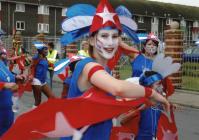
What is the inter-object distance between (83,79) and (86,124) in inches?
12.3

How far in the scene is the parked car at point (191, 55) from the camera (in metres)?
17.9

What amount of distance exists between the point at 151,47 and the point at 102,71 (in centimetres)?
331

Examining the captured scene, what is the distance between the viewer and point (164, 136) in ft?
14.1

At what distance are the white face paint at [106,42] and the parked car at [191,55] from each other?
14.5m

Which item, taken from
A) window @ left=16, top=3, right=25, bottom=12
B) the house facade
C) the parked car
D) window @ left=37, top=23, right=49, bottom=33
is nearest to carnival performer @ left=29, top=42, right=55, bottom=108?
the parked car

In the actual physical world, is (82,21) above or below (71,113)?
above

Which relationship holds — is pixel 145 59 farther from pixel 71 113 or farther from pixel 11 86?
pixel 71 113

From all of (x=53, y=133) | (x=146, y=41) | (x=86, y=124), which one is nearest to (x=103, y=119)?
(x=86, y=124)

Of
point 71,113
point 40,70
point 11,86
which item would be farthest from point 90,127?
point 40,70

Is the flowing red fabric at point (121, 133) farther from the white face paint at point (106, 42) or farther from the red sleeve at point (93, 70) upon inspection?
the red sleeve at point (93, 70)

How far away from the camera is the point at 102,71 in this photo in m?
3.14

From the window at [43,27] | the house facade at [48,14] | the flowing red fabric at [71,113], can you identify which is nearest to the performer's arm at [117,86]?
the flowing red fabric at [71,113]

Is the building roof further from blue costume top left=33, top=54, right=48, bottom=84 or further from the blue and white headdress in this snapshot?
the blue and white headdress

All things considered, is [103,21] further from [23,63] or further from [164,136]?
[23,63]
